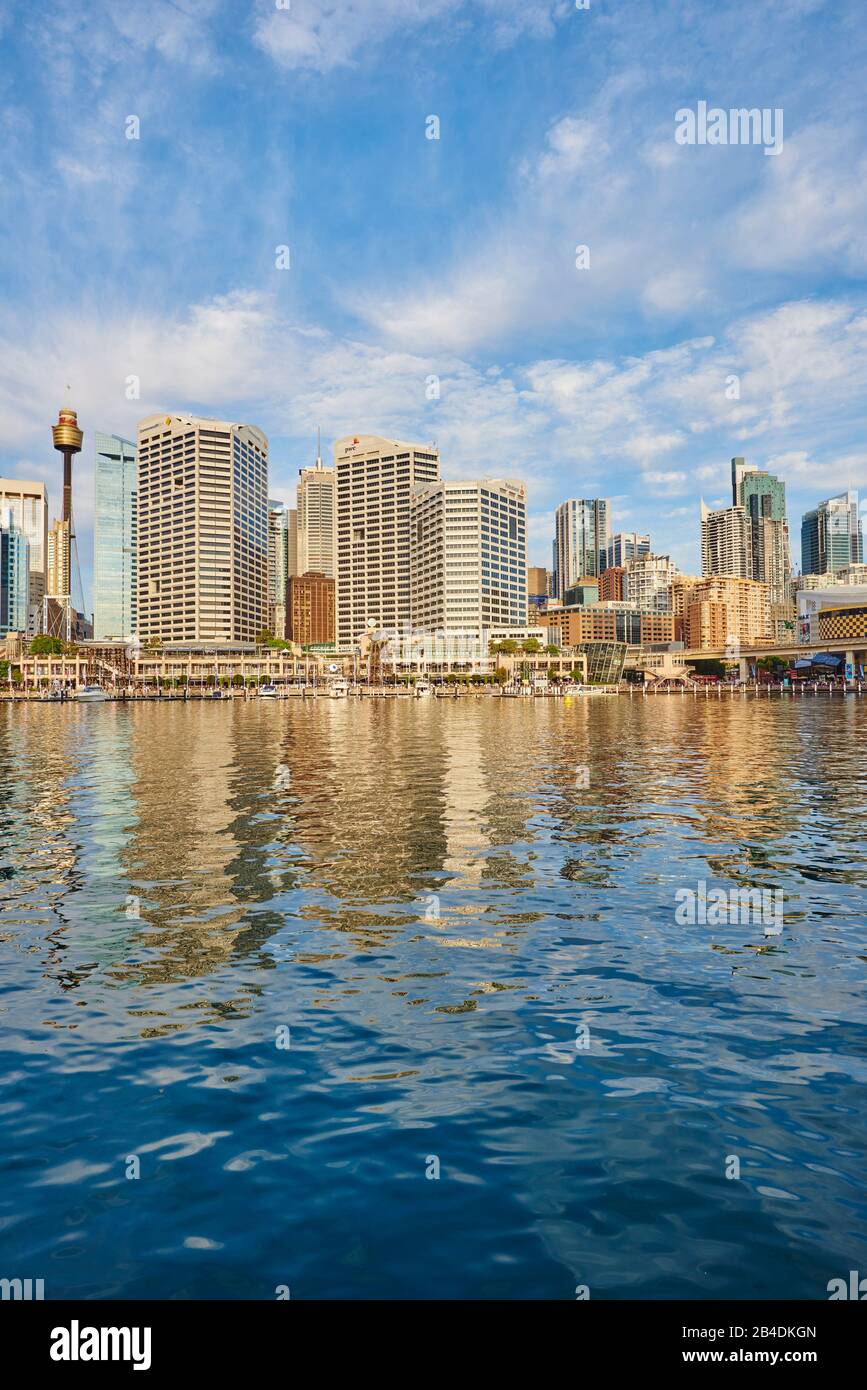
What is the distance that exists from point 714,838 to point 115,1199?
87.7 feet

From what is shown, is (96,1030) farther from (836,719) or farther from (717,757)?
(836,719)

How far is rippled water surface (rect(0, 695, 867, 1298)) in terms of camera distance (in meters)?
9.70

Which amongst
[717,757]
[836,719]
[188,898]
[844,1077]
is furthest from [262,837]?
[836,719]

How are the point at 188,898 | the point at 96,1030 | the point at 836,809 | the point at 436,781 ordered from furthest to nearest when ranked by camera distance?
the point at 436,781, the point at 836,809, the point at 188,898, the point at 96,1030

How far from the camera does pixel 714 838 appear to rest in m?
32.8

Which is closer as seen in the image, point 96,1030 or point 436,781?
point 96,1030

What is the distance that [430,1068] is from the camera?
13977 mm

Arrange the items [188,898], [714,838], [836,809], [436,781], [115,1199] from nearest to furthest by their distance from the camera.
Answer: [115,1199], [188,898], [714,838], [836,809], [436,781]

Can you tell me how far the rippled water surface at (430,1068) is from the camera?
31.8 feet
